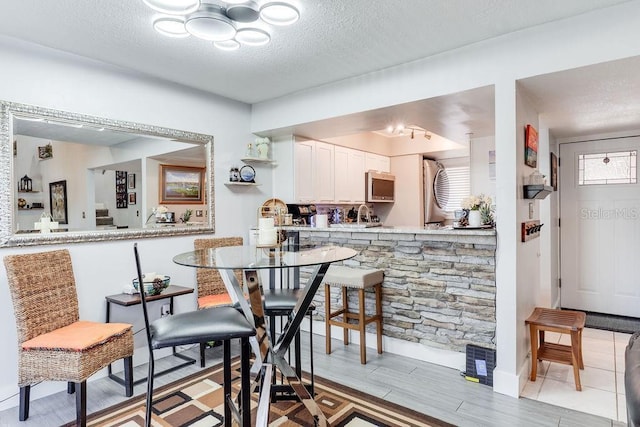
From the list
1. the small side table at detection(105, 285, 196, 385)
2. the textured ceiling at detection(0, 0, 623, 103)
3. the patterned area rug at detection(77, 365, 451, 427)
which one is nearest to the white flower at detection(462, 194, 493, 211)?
the textured ceiling at detection(0, 0, 623, 103)

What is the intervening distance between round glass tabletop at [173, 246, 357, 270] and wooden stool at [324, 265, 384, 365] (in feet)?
2.97

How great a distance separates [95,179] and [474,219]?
3022mm

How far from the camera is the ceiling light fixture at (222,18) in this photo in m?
2.01

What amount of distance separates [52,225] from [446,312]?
3104 millimetres

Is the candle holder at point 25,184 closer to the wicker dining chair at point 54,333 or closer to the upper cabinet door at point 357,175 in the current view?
the wicker dining chair at point 54,333

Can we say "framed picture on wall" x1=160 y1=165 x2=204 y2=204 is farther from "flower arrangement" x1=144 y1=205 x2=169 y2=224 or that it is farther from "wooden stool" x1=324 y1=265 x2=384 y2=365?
"wooden stool" x1=324 y1=265 x2=384 y2=365

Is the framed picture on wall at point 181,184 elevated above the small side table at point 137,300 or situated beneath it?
elevated above

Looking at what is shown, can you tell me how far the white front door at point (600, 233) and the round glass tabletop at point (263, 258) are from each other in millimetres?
3726

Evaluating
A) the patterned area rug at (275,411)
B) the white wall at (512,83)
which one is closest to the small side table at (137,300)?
the patterned area rug at (275,411)

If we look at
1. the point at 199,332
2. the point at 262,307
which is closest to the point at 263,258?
the point at 262,307

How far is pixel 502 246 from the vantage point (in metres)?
2.63

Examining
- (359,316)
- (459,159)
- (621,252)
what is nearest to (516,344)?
(359,316)

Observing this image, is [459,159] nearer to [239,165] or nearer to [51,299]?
[239,165]

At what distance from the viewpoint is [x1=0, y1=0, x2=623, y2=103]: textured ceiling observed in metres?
2.18
